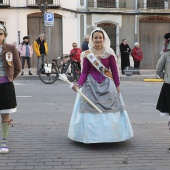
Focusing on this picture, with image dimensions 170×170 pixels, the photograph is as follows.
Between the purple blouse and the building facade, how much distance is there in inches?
656

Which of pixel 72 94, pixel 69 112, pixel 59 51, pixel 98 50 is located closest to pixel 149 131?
pixel 98 50

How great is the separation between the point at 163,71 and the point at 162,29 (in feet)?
63.4

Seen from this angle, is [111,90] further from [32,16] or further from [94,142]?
[32,16]

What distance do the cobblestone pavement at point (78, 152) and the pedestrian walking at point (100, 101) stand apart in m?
0.21

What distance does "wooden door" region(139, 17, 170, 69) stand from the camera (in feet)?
79.0

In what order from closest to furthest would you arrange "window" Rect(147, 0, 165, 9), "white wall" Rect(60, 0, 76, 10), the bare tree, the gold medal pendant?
1. the gold medal pendant
2. the bare tree
3. "white wall" Rect(60, 0, 76, 10)
4. "window" Rect(147, 0, 165, 9)

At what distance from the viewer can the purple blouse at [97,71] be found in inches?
221

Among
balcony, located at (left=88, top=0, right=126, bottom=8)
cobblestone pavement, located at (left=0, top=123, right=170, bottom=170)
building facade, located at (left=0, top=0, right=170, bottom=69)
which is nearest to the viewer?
cobblestone pavement, located at (left=0, top=123, right=170, bottom=170)

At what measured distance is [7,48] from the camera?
517 centimetres

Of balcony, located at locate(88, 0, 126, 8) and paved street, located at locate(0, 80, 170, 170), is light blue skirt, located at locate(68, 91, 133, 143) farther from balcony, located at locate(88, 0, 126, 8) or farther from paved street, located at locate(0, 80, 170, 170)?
balcony, located at locate(88, 0, 126, 8)

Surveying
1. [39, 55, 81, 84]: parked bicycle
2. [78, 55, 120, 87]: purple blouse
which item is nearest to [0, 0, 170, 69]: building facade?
[39, 55, 81, 84]: parked bicycle

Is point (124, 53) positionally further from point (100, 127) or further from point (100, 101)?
point (100, 127)

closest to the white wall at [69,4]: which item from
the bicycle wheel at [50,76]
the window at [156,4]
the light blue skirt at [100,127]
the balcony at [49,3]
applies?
the balcony at [49,3]

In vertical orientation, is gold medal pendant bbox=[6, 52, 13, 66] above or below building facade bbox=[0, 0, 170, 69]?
below
